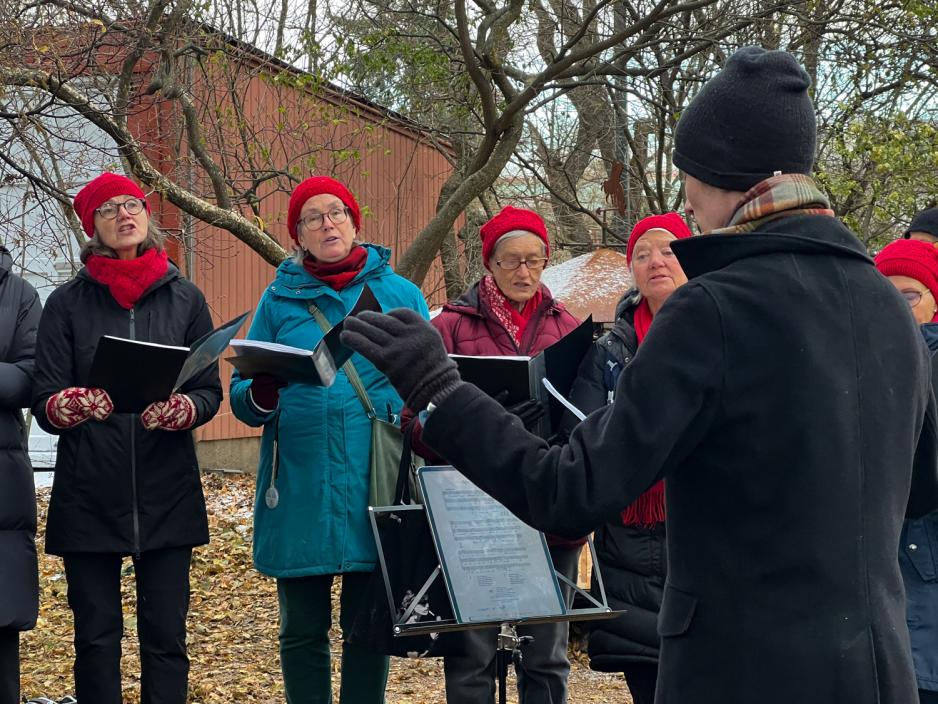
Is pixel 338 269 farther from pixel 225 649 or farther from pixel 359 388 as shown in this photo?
pixel 225 649

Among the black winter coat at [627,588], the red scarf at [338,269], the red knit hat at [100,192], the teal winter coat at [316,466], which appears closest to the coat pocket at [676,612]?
the black winter coat at [627,588]

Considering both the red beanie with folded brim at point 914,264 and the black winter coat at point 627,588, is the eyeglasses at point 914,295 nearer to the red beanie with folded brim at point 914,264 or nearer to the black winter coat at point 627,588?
the red beanie with folded brim at point 914,264

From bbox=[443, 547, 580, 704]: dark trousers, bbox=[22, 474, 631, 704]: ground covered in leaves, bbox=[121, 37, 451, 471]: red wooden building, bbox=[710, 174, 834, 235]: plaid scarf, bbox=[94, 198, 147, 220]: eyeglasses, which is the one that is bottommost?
bbox=[22, 474, 631, 704]: ground covered in leaves

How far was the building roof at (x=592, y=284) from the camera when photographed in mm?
8281

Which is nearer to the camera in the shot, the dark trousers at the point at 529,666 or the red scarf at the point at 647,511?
the red scarf at the point at 647,511

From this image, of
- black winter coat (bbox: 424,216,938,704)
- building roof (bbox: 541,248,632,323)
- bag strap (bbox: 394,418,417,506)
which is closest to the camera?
black winter coat (bbox: 424,216,938,704)

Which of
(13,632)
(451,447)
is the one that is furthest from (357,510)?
(451,447)

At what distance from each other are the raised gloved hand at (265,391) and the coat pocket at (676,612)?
228cm

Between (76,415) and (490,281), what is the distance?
1640 mm

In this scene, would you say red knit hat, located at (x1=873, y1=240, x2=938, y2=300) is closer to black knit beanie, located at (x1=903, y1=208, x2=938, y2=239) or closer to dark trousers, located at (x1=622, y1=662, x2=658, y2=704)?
black knit beanie, located at (x1=903, y1=208, x2=938, y2=239)

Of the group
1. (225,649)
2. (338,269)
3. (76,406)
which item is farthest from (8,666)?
(225,649)

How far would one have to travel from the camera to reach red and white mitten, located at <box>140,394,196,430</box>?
4.26m

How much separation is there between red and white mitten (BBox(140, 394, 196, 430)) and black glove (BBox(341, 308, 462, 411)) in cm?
242

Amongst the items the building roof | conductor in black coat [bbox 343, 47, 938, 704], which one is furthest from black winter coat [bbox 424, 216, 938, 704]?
the building roof
